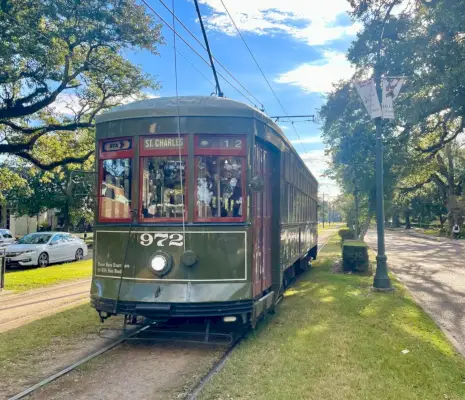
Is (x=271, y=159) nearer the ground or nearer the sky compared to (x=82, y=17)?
nearer the ground

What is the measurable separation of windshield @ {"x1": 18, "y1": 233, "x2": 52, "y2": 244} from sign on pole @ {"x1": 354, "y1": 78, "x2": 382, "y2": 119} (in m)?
13.5

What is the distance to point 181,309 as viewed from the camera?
569cm

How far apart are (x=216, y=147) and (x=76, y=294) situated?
661 centimetres

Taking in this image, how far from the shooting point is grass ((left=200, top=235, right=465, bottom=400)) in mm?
4555

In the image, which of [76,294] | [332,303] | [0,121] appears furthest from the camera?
[0,121]

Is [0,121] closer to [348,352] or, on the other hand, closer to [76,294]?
[76,294]

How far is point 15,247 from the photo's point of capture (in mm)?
16906

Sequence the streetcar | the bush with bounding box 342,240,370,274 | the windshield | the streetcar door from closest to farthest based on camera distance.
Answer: the streetcar < the streetcar door < the bush with bounding box 342,240,370,274 < the windshield

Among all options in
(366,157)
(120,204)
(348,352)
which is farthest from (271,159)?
(366,157)

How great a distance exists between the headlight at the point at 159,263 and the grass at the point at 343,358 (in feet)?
4.79

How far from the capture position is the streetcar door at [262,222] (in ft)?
20.8

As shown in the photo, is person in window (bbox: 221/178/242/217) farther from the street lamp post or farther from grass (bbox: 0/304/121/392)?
the street lamp post

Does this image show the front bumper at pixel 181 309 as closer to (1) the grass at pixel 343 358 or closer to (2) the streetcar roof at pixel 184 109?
(1) the grass at pixel 343 358

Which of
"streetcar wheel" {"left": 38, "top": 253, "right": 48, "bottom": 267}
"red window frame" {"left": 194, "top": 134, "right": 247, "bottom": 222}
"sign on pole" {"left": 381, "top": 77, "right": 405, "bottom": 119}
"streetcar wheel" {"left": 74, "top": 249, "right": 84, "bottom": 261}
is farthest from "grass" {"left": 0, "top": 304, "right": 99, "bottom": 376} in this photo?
"streetcar wheel" {"left": 74, "top": 249, "right": 84, "bottom": 261}
